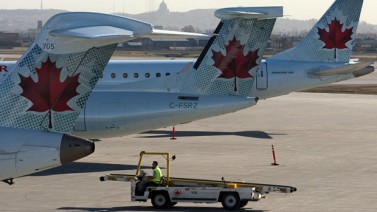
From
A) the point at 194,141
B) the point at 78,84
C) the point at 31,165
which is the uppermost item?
the point at 78,84

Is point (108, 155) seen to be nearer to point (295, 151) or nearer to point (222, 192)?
point (295, 151)

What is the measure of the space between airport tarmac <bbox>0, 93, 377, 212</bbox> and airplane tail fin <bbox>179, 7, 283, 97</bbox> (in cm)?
371

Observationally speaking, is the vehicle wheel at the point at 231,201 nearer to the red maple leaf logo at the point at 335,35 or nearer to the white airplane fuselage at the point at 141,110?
the white airplane fuselage at the point at 141,110

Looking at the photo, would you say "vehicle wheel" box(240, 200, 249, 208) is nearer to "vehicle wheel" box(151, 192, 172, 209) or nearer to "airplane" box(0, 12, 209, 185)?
"vehicle wheel" box(151, 192, 172, 209)

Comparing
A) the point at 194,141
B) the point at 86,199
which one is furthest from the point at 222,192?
the point at 194,141

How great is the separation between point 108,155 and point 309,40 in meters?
20.6

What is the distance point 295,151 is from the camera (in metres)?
51.4

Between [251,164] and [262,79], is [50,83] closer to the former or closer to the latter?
[251,164]

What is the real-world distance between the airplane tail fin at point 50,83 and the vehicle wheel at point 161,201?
1134 cm

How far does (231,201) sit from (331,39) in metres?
32.9

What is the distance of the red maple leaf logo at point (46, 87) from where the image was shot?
22.4 metres

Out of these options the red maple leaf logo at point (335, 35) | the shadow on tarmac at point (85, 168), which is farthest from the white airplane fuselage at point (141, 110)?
the red maple leaf logo at point (335, 35)

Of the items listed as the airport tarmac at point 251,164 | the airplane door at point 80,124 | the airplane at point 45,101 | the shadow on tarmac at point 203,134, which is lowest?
the shadow on tarmac at point 203,134

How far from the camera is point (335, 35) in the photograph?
64250mm
